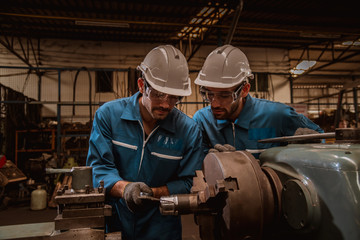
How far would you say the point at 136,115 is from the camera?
132cm

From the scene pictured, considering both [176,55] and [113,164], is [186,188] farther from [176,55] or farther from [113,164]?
[176,55]

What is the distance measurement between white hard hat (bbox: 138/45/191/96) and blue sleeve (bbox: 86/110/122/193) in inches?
12.8

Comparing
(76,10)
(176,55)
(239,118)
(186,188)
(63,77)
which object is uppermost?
(76,10)

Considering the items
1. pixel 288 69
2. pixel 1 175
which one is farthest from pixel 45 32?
pixel 288 69

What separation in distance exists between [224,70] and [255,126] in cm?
39

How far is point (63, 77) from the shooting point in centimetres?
732

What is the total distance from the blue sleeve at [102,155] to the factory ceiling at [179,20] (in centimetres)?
324

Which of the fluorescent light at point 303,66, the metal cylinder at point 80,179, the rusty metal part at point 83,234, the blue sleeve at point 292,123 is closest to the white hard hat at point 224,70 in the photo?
the blue sleeve at point 292,123

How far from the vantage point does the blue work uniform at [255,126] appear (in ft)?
4.86

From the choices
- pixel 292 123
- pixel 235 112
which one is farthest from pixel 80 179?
pixel 292 123

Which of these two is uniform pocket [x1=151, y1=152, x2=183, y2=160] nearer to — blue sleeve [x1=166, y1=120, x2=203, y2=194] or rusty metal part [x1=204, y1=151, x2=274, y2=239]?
blue sleeve [x1=166, y1=120, x2=203, y2=194]

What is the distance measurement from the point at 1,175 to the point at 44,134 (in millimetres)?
1921

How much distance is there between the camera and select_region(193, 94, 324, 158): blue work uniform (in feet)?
4.86

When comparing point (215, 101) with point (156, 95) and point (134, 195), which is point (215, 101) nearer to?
point (156, 95)
